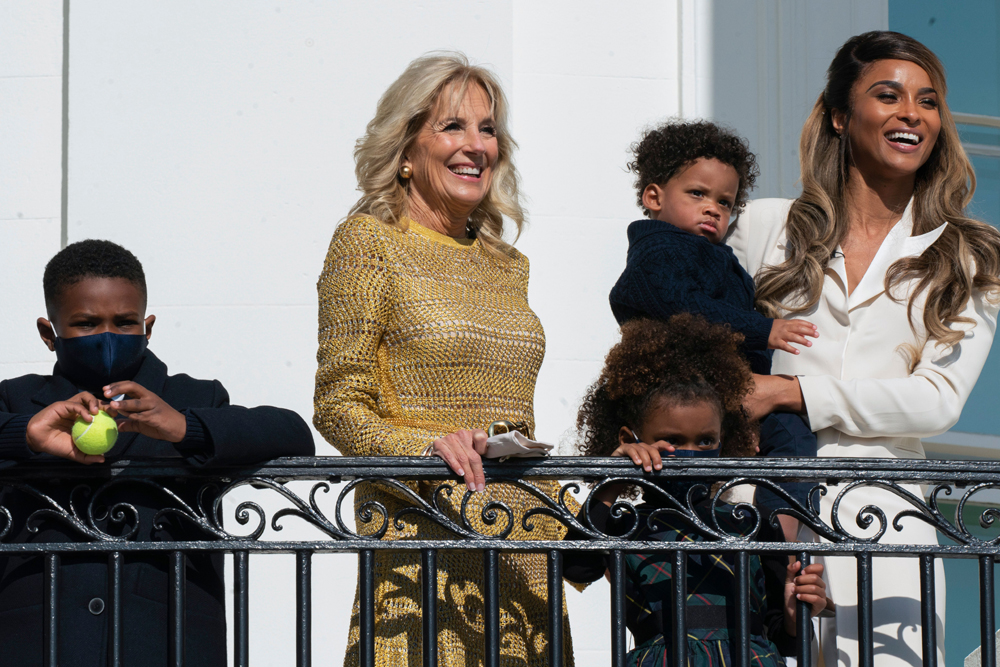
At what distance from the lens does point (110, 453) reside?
2.99 meters

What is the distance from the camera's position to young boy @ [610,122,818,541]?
10.9ft

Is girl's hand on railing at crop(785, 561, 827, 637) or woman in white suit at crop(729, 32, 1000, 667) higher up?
woman in white suit at crop(729, 32, 1000, 667)

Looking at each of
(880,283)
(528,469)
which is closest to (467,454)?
(528,469)

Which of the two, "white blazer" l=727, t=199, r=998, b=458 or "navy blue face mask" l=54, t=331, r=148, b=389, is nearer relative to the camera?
"navy blue face mask" l=54, t=331, r=148, b=389

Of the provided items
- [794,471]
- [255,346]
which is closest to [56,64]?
[255,346]

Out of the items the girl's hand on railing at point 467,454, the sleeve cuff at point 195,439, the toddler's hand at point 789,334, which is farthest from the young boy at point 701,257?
the sleeve cuff at point 195,439

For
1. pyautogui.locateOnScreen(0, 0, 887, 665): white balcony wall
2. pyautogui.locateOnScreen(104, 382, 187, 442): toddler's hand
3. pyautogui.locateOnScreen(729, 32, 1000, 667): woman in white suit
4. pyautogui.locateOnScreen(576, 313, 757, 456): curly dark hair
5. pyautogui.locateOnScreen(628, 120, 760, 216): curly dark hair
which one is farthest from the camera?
pyautogui.locateOnScreen(0, 0, 887, 665): white balcony wall

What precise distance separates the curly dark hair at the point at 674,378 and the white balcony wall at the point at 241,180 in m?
1.81

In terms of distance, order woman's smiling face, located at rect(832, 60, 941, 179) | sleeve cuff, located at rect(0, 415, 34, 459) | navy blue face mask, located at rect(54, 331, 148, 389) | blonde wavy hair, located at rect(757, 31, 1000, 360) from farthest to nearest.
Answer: woman's smiling face, located at rect(832, 60, 941, 179), blonde wavy hair, located at rect(757, 31, 1000, 360), navy blue face mask, located at rect(54, 331, 148, 389), sleeve cuff, located at rect(0, 415, 34, 459)

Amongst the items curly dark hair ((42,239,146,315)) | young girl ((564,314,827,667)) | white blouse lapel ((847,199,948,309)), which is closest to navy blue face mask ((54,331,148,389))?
curly dark hair ((42,239,146,315))

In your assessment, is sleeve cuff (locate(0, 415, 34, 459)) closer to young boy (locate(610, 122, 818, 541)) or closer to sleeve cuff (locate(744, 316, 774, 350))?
young boy (locate(610, 122, 818, 541))

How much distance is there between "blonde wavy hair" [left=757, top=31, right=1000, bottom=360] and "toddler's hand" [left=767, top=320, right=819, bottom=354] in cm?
22

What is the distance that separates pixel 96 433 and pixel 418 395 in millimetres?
787

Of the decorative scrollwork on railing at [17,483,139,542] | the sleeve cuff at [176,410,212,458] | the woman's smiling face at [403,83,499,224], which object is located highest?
the woman's smiling face at [403,83,499,224]
